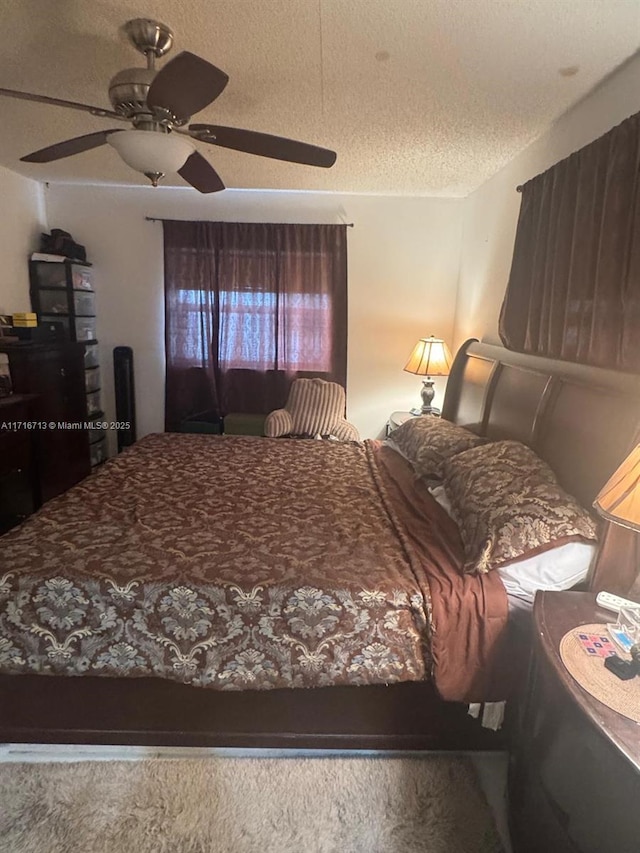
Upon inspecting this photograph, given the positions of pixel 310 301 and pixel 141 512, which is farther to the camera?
pixel 310 301

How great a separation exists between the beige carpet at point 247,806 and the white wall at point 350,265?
316 centimetres

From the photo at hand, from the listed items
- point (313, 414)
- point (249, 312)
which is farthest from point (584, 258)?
point (249, 312)

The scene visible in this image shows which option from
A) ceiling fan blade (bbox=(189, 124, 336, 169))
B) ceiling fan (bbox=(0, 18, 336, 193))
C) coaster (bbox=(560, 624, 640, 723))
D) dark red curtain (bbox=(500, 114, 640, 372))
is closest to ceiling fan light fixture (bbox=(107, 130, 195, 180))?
ceiling fan (bbox=(0, 18, 336, 193))

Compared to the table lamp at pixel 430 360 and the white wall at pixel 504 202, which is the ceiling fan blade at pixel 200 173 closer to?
the white wall at pixel 504 202

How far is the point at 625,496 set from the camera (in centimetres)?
112

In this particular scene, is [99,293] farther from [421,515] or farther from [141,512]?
[421,515]

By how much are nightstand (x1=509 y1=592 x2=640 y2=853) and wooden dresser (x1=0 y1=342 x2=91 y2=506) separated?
3286mm

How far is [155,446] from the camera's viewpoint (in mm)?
2908

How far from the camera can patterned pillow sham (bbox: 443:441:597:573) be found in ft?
5.10

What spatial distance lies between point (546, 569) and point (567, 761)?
0.60 m

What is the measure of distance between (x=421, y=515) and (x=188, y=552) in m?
0.94

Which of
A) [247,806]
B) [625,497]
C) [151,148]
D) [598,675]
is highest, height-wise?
[151,148]

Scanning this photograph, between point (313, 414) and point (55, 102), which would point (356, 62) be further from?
point (313, 414)

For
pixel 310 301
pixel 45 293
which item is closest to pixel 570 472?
pixel 310 301
